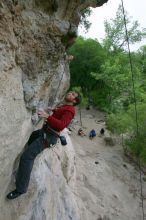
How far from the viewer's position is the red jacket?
691 centimetres

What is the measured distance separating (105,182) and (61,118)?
43.3ft

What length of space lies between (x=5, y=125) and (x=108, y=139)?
71.7 feet

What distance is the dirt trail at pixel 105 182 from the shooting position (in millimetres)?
15695

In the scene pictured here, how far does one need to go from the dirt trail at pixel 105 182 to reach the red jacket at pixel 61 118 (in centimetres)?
698

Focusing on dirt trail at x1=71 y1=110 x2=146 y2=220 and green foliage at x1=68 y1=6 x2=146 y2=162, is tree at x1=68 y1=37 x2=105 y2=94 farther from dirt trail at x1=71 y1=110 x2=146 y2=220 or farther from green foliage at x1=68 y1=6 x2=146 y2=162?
dirt trail at x1=71 y1=110 x2=146 y2=220

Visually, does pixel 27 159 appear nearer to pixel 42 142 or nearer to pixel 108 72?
pixel 42 142

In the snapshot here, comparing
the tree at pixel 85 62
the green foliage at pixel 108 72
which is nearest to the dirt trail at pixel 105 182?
the green foliage at pixel 108 72

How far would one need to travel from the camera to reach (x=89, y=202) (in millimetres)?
15430

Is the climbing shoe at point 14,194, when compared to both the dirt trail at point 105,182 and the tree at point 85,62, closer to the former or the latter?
the dirt trail at point 105,182

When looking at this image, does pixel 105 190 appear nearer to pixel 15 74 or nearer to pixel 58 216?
pixel 58 216

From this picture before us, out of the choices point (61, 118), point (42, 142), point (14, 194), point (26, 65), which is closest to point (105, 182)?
point (14, 194)

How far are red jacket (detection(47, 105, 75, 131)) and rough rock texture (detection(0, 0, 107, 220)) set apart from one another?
59 centimetres

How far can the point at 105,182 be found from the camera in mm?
19406

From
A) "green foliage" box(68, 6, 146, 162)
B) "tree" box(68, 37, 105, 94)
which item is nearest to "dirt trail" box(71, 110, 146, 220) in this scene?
"green foliage" box(68, 6, 146, 162)
